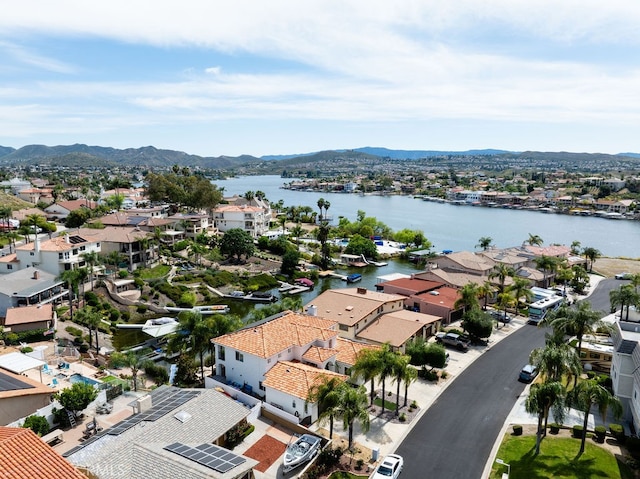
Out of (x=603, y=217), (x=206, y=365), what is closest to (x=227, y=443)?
(x=206, y=365)

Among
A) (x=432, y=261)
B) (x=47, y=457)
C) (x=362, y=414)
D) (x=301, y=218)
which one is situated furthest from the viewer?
(x=301, y=218)

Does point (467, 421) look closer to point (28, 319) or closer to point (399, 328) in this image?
point (399, 328)

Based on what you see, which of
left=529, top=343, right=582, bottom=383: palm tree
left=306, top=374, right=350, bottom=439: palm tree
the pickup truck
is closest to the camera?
left=306, top=374, right=350, bottom=439: palm tree

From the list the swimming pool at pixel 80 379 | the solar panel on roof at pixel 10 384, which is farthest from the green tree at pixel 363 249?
the solar panel on roof at pixel 10 384

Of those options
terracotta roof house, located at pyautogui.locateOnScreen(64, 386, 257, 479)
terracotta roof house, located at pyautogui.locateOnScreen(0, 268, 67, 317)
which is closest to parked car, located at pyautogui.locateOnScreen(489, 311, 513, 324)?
terracotta roof house, located at pyautogui.locateOnScreen(64, 386, 257, 479)

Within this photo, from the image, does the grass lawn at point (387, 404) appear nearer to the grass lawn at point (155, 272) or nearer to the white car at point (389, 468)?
the white car at point (389, 468)

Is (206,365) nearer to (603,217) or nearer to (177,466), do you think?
(177,466)

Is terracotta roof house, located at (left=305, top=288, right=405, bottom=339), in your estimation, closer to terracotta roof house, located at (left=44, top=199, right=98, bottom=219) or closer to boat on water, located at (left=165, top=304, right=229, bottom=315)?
boat on water, located at (left=165, top=304, right=229, bottom=315)
